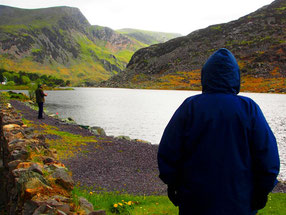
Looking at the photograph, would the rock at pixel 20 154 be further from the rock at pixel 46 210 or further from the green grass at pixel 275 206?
the green grass at pixel 275 206

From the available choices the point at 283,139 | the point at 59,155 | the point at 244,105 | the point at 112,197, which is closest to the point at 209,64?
the point at 244,105

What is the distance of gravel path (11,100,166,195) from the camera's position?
1146cm

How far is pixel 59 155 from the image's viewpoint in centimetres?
1553

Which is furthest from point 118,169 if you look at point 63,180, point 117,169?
point 63,180

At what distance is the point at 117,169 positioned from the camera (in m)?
14.1

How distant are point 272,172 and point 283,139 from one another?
29647 mm

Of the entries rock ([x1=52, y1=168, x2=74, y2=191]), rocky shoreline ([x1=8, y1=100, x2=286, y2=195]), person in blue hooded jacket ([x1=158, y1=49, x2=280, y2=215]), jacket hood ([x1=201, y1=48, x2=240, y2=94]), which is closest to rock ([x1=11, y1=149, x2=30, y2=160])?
rock ([x1=52, y1=168, x2=74, y2=191])

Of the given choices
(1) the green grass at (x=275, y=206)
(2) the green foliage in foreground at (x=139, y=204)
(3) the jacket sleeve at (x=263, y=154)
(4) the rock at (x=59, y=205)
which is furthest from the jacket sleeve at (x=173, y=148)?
(1) the green grass at (x=275, y=206)

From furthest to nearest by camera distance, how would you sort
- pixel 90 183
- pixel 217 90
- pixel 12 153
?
1. pixel 90 183
2. pixel 12 153
3. pixel 217 90

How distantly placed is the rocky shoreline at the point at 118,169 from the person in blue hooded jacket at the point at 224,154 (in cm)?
745

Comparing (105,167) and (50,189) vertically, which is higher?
(50,189)

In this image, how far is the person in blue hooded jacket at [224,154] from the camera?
3.67 meters

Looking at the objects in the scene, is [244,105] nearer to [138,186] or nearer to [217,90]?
[217,90]

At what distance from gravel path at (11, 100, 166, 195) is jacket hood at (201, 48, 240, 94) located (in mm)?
7893
